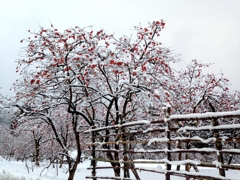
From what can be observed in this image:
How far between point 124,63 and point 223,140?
210 inches

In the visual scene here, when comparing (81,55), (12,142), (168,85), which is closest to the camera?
(81,55)

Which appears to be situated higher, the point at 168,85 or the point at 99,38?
the point at 99,38

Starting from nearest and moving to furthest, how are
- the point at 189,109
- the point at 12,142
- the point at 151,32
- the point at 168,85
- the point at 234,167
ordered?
the point at 234,167 < the point at 168,85 < the point at 151,32 < the point at 189,109 < the point at 12,142

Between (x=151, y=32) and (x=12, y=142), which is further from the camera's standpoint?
(x=12, y=142)

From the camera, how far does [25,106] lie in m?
9.77

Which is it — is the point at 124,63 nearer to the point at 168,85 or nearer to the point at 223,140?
the point at 168,85

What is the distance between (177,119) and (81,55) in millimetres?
5024

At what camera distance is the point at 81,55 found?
8.43 meters

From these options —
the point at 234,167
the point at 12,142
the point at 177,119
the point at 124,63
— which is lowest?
the point at 12,142

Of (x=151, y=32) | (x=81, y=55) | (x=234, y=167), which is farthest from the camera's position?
(x=151, y=32)

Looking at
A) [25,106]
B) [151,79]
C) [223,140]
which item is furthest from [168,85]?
[25,106]

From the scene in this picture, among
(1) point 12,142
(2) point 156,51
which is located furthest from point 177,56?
(1) point 12,142

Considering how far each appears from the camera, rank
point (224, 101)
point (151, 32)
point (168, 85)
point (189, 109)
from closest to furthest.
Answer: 1. point (168, 85)
2. point (151, 32)
3. point (189, 109)
4. point (224, 101)

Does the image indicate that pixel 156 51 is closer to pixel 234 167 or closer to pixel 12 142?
pixel 234 167
